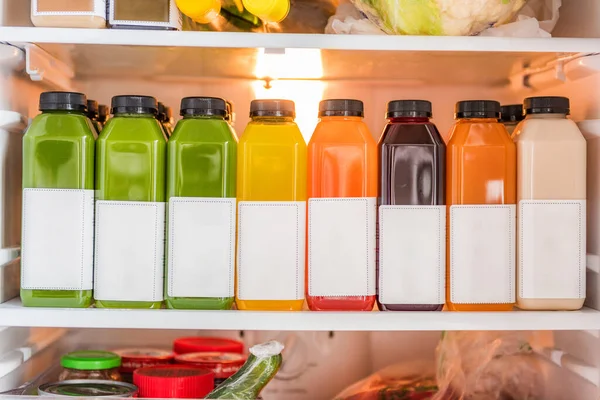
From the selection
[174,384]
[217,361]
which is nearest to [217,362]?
[217,361]

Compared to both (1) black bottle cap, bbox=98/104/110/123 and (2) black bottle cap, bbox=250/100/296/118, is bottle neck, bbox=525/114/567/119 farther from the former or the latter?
(1) black bottle cap, bbox=98/104/110/123

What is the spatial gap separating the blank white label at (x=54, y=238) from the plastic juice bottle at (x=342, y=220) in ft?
1.13

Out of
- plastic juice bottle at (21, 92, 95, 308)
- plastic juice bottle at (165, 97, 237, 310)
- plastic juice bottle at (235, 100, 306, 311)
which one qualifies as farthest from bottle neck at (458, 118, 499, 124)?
plastic juice bottle at (21, 92, 95, 308)

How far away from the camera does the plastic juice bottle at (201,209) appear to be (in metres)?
1.01

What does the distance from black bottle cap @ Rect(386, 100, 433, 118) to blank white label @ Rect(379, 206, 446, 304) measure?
143 millimetres

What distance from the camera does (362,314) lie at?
101cm

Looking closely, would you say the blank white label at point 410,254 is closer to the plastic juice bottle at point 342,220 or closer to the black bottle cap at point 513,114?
the plastic juice bottle at point 342,220

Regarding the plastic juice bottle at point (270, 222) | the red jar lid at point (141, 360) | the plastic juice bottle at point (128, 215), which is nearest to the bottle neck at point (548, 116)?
the plastic juice bottle at point (270, 222)

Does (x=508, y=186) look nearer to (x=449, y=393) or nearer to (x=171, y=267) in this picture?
(x=449, y=393)

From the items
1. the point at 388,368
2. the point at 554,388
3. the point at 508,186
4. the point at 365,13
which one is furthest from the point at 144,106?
the point at 554,388

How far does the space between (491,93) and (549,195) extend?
1.37 feet

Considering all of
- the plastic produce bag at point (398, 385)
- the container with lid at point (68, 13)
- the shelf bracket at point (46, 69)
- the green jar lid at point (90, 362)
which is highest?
the container with lid at point (68, 13)

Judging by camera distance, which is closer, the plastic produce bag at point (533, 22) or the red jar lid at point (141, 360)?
the plastic produce bag at point (533, 22)

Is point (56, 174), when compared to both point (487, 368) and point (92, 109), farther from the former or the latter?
point (487, 368)
